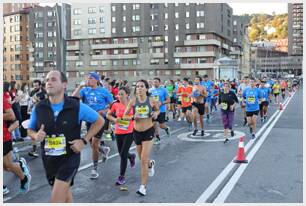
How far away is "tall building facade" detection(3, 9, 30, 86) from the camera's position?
99.3m

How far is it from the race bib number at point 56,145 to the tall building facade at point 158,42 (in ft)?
242

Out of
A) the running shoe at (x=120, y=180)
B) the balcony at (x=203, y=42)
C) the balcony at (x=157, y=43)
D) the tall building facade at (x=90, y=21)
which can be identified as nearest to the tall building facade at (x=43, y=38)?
the tall building facade at (x=90, y=21)

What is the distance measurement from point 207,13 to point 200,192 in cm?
7455

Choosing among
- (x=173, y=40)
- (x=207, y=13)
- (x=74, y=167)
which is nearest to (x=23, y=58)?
(x=173, y=40)

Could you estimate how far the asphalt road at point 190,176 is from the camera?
6.25 meters

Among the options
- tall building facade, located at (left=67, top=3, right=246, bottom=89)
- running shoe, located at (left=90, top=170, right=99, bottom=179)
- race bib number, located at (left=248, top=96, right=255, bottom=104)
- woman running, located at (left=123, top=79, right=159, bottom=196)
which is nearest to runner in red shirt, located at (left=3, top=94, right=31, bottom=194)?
running shoe, located at (left=90, top=170, right=99, bottom=179)

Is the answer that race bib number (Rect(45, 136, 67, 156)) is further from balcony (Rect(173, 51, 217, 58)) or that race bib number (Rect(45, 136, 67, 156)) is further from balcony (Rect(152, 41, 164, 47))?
balcony (Rect(152, 41, 164, 47))

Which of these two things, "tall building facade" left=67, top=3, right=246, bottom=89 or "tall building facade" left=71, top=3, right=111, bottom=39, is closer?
"tall building facade" left=67, top=3, right=246, bottom=89

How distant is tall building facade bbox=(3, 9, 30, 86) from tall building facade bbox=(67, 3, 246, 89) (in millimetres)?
17300

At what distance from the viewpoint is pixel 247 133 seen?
540 inches

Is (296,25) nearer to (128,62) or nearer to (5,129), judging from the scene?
(128,62)

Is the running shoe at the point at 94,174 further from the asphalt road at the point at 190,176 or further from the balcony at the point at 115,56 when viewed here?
the balcony at the point at 115,56

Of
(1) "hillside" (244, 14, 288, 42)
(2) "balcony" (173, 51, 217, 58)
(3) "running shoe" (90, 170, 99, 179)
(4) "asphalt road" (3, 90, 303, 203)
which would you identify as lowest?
(4) "asphalt road" (3, 90, 303, 203)

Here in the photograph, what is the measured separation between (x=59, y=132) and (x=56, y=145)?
0.15 m
